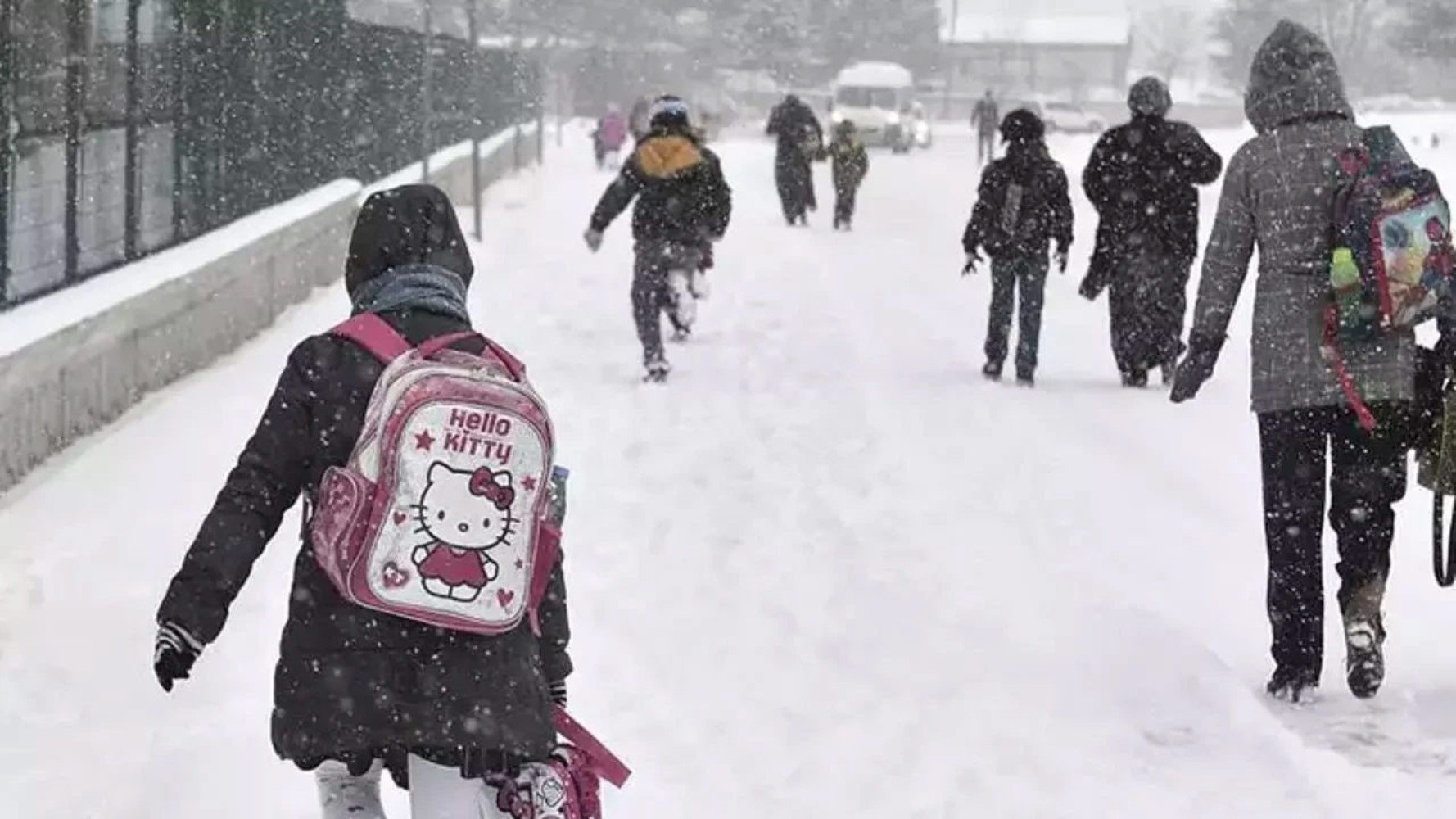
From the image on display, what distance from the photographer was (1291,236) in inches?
246

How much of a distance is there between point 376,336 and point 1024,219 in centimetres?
967

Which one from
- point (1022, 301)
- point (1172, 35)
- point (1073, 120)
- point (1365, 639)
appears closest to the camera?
point (1365, 639)

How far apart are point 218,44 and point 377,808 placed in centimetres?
1050

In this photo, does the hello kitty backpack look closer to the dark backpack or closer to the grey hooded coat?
the grey hooded coat

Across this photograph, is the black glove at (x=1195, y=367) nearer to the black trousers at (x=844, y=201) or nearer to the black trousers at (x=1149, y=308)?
the black trousers at (x=1149, y=308)

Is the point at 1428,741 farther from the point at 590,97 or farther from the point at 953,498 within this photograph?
the point at 590,97

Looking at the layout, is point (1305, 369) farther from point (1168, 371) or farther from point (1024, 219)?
point (1168, 371)

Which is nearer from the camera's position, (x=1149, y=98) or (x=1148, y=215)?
(x=1149, y=98)

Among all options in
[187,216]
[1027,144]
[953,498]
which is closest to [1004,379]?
[1027,144]

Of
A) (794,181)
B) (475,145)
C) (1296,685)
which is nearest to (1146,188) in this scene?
(1296,685)

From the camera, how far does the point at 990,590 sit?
26.2ft

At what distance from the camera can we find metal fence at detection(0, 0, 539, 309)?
9.31m

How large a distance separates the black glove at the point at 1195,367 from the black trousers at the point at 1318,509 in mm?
229

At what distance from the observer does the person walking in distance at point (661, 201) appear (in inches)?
504
